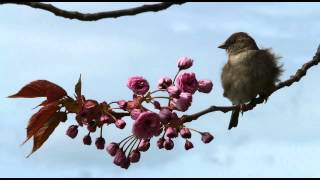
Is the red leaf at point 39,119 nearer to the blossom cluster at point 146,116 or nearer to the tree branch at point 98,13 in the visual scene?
the blossom cluster at point 146,116

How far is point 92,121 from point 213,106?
83cm

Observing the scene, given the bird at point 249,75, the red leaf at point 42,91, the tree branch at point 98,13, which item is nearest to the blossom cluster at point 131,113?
the red leaf at point 42,91

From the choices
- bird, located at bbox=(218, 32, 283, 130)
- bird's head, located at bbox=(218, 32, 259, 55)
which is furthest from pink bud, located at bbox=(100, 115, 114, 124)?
bird's head, located at bbox=(218, 32, 259, 55)

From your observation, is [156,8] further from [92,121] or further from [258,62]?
[258,62]

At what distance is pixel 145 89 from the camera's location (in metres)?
3.62

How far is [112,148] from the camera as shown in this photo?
3848mm

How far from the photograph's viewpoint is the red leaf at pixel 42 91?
324cm

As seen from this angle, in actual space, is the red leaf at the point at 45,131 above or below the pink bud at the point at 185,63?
below

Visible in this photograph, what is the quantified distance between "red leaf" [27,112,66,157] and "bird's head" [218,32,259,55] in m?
4.56

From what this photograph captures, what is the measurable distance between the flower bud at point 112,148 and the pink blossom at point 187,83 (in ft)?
2.12

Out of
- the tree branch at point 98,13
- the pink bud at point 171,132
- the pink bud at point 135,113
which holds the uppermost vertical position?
the tree branch at point 98,13

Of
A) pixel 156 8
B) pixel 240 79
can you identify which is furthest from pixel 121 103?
pixel 240 79

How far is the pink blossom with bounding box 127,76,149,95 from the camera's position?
3.62 m

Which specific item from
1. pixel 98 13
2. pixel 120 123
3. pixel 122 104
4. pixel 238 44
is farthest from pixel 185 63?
pixel 238 44
